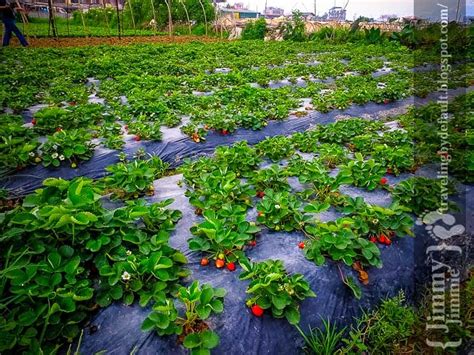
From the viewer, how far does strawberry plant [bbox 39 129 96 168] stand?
12.5 ft

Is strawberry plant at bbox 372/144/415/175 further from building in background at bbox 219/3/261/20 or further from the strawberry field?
building in background at bbox 219/3/261/20

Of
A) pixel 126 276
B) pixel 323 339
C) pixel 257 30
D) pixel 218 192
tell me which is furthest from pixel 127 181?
pixel 257 30

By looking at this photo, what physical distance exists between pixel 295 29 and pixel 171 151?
60.8ft

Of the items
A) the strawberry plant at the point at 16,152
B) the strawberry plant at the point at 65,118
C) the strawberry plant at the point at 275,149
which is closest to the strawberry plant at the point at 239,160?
the strawberry plant at the point at 275,149

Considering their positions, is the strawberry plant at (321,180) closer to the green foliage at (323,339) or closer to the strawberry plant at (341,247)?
the strawberry plant at (341,247)

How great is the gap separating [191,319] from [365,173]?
2.45 m

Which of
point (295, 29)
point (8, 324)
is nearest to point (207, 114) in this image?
point (8, 324)

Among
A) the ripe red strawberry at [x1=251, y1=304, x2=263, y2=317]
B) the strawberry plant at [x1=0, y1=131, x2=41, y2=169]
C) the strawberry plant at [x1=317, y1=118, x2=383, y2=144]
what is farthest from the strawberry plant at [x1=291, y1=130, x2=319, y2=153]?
the strawberry plant at [x1=0, y1=131, x2=41, y2=169]

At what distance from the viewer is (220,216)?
2775 millimetres

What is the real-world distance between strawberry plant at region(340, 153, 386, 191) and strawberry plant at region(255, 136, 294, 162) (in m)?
0.91

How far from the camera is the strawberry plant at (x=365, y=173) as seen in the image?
3422mm

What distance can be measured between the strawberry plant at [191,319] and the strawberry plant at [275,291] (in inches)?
9.1

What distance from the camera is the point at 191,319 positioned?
1.88 metres

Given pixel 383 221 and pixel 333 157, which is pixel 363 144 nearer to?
pixel 333 157
